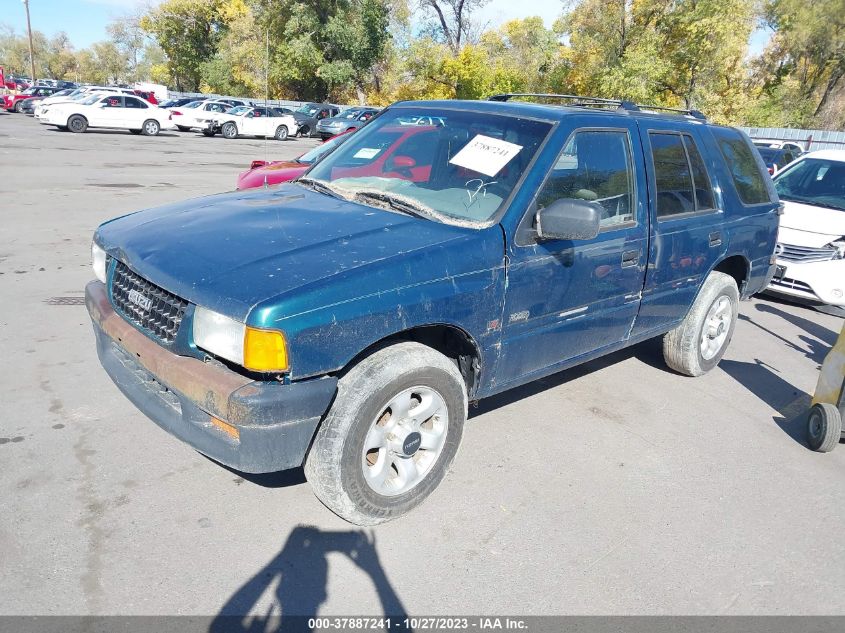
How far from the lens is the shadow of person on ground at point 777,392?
15.2 feet

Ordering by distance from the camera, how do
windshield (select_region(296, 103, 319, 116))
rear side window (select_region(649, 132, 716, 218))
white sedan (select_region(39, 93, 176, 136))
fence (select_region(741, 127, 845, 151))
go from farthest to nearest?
windshield (select_region(296, 103, 319, 116)) → fence (select_region(741, 127, 845, 151)) → white sedan (select_region(39, 93, 176, 136)) → rear side window (select_region(649, 132, 716, 218))

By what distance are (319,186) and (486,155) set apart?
107 cm

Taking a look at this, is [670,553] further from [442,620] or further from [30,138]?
[30,138]

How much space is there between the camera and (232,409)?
102 inches

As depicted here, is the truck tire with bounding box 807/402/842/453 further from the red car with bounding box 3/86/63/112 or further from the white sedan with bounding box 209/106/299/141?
the red car with bounding box 3/86/63/112

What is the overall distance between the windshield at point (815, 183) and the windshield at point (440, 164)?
625 centimetres

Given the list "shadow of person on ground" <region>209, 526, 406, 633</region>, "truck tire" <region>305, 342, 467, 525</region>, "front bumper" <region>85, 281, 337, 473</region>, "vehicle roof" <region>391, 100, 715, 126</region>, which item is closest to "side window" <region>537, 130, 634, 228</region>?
"vehicle roof" <region>391, 100, 715, 126</region>

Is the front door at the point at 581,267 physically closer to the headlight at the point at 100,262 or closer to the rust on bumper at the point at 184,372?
the rust on bumper at the point at 184,372

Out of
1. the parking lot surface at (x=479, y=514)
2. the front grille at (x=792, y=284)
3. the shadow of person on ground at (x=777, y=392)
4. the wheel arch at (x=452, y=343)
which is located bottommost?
the shadow of person on ground at (x=777, y=392)

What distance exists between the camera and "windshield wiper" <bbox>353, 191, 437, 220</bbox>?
3.40 m

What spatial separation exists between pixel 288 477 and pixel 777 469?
2.93 metres

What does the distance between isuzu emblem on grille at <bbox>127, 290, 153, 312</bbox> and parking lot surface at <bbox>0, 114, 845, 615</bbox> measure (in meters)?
0.91

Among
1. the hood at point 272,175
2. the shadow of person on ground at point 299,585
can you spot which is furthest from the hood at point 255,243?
the hood at point 272,175

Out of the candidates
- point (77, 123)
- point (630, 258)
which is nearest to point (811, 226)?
point (630, 258)
